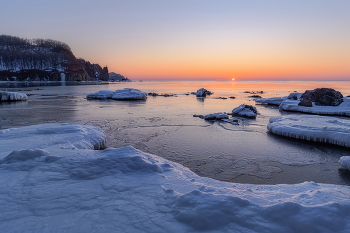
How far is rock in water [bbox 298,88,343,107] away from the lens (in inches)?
835

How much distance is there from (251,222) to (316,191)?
2.10 meters

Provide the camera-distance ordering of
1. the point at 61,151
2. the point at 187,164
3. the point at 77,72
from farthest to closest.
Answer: the point at 77,72, the point at 187,164, the point at 61,151

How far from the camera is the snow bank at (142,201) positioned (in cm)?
322

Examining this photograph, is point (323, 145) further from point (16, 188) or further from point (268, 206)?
point (16, 188)

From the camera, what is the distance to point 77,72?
138 metres

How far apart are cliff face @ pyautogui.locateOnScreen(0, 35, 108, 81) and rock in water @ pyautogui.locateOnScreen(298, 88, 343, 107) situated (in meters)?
133

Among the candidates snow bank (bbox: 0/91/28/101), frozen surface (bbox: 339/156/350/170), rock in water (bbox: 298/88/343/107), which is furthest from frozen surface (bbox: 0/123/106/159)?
snow bank (bbox: 0/91/28/101)

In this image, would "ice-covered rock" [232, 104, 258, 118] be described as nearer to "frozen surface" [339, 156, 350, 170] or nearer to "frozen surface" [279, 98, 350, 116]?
"frozen surface" [279, 98, 350, 116]

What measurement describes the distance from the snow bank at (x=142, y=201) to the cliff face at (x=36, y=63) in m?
137

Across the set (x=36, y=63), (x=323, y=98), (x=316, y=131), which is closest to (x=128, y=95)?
(x=323, y=98)

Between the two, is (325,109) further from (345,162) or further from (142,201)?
(142,201)

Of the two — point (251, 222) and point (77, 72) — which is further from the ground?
point (77, 72)

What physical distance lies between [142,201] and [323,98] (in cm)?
2394

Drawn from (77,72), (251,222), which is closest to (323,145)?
(251,222)
